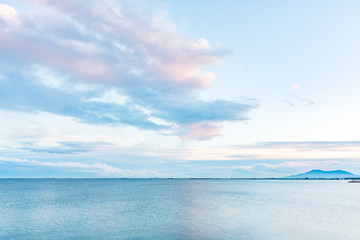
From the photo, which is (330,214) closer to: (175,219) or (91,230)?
(175,219)

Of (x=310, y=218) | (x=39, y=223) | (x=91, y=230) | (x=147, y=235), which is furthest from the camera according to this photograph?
(x=310, y=218)

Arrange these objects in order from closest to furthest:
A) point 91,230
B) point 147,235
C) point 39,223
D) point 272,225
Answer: point 147,235 → point 91,230 → point 272,225 → point 39,223

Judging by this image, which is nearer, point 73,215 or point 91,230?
point 91,230

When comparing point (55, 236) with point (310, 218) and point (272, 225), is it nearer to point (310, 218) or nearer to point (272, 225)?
point (272, 225)

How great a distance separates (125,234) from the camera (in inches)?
1790

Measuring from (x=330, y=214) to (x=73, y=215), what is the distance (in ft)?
204

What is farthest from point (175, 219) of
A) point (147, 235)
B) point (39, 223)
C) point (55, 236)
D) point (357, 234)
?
point (357, 234)

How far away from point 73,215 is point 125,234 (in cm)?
2613

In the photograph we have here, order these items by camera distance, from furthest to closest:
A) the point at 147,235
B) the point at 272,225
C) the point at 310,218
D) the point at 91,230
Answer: the point at 310,218
the point at 272,225
the point at 91,230
the point at 147,235

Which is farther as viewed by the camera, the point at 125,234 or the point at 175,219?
the point at 175,219

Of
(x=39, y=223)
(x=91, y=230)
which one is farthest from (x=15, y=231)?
(x=91, y=230)

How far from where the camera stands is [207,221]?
186 ft

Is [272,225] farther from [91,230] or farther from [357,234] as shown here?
[91,230]

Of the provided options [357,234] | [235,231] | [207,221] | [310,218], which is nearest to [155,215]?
[207,221]
